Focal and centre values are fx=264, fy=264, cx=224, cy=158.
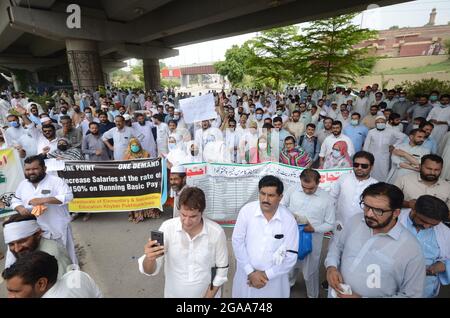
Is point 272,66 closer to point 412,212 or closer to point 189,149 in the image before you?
point 189,149

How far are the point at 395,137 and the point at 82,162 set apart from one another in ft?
19.4

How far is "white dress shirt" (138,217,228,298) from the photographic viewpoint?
83.6 inches

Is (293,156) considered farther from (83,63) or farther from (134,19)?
(134,19)

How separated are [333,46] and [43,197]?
1578 cm

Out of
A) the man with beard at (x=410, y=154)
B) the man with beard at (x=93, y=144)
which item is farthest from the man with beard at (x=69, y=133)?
the man with beard at (x=410, y=154)

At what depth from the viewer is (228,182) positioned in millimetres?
4348

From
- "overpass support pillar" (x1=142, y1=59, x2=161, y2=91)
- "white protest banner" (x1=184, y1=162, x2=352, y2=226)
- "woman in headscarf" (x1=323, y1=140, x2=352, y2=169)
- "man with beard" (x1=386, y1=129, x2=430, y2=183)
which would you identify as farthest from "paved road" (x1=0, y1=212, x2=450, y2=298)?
"overpass support pillar" (x1=142, y1=59, x2=161, y2=91)

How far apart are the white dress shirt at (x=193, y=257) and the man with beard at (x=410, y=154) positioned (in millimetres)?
3327

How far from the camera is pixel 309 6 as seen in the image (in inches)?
517

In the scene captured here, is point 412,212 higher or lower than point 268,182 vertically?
lower

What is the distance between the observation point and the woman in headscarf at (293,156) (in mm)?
4346

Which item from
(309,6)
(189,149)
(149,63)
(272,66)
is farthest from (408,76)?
(189,149)

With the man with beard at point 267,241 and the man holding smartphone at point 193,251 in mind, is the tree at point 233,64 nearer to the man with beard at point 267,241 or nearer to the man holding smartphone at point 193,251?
the man with beard at point 267,241

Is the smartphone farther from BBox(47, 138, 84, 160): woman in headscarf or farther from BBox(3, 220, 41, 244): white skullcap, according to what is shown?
BBox(47, 138, 84, 160): woman in headscarf
